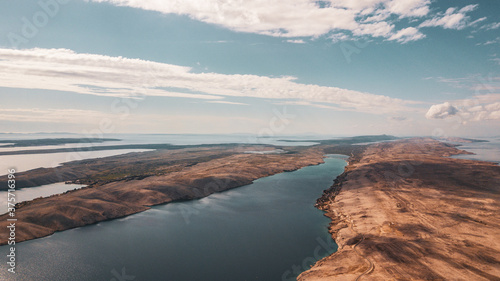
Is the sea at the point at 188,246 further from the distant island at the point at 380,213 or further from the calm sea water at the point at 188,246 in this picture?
the distant island at the point at 380,213

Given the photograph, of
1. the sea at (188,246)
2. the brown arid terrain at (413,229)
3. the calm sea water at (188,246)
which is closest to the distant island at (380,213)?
the brown arid terrain at (413,229)

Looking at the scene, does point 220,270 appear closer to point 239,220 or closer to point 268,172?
point 239,220

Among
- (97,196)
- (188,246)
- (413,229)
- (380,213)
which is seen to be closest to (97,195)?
→ (97,196)

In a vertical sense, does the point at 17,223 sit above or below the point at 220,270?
above

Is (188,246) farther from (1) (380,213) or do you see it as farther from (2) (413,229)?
(1) (380,213)

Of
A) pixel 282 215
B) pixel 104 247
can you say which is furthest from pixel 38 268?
pixel 282 215

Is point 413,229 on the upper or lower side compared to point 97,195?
lower

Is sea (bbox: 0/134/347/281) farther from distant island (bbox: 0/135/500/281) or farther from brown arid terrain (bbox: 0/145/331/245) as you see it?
distant island (bbox: 0/135/500/281)
